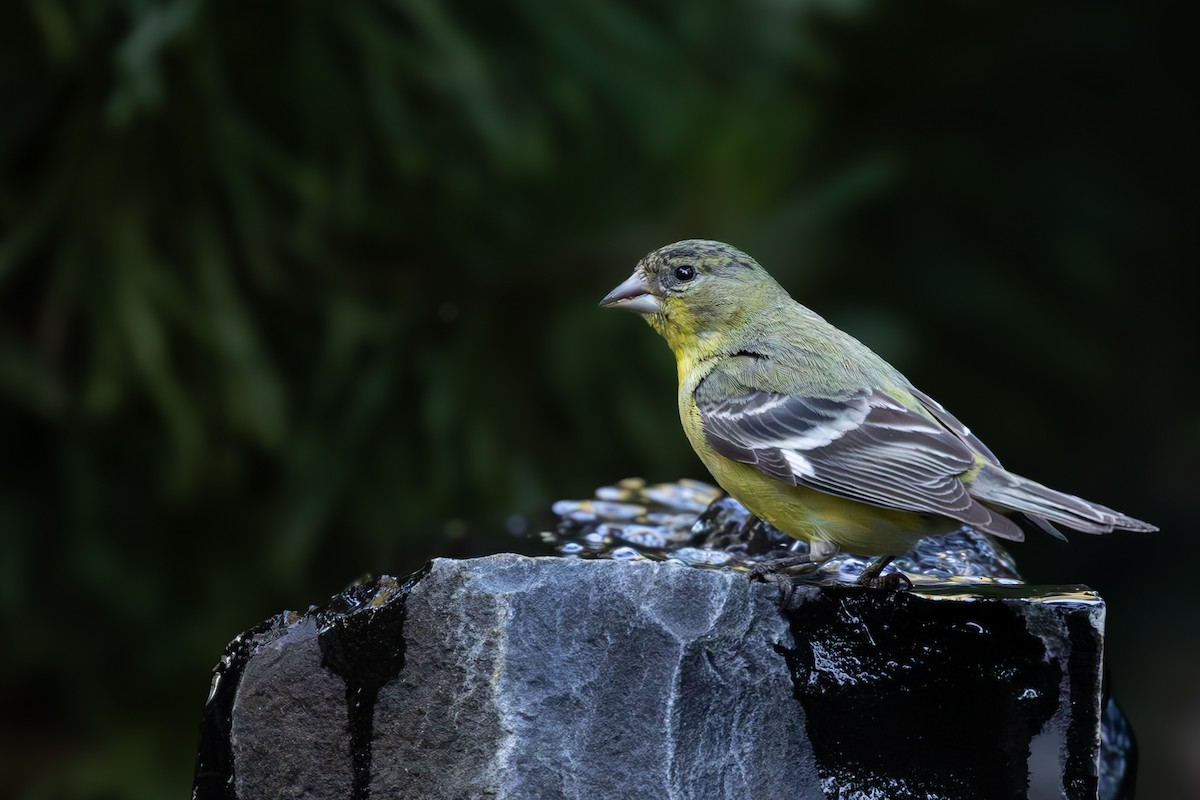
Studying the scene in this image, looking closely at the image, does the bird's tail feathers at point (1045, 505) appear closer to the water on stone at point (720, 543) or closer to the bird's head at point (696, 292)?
the water on stone at point (720, 543)

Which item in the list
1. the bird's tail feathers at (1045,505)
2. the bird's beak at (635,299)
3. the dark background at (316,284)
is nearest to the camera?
the bird's tail feathers at (1045,505)

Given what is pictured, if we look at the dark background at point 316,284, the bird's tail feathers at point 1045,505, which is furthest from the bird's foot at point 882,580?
the dark background at point 316,284

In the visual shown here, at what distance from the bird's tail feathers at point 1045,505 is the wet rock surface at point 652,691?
210mm

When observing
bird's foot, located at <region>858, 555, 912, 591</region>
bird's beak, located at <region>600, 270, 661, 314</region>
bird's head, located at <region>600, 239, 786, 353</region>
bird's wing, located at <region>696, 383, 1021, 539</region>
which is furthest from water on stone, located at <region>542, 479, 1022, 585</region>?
bird's beak, located at <region>600, 270, 661, 314</region>

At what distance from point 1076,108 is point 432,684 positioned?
660cm

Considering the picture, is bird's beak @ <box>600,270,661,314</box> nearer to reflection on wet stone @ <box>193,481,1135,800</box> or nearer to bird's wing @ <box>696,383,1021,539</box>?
bird's wing @ <box>696,383,1021,539</box>

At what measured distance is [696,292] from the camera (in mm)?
4148

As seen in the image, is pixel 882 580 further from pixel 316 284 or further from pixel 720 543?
pixel 316 284

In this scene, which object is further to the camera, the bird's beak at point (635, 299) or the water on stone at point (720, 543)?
the bird's beak at point (635, 299)

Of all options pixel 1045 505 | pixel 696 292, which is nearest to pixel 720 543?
pixel 696 292

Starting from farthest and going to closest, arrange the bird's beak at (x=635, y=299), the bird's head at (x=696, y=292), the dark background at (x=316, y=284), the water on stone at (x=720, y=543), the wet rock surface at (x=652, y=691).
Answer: the dark background at (x=316, y=284)
the bird's beak at (x=635, y=299)
the bird's head at (x=696, y=292)
the water on stone at (x=720, y=543)
the wet rock surface at (x=652, y=691)

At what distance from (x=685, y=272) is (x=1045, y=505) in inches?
57.9

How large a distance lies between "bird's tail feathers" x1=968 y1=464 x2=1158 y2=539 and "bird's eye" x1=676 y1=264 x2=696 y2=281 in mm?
1215

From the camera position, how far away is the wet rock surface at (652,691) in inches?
112
